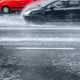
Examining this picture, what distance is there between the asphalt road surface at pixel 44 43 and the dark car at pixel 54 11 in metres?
0.34

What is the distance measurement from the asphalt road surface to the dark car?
1.11 feet

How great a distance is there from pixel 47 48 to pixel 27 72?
8.95 ft

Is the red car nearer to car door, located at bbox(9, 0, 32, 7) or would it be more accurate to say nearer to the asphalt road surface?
car door, located at bbox(9, 0, 32, 7)

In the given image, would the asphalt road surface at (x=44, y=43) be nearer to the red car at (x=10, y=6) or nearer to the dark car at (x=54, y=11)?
the dark car at (x=54, y=11)

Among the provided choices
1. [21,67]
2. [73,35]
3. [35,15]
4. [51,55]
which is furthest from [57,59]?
[35,15]

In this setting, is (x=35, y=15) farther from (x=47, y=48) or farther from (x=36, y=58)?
(x=36, y=58)

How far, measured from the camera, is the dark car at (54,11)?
14.6 m

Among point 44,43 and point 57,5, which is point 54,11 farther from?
point 44,43

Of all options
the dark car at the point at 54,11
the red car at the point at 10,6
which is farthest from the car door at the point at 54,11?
the red car at the point at 10,6

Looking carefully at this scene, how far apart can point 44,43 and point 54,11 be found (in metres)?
3.92

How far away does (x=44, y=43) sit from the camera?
10.9 m

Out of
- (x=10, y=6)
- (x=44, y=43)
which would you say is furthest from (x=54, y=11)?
(x=10, y=6)

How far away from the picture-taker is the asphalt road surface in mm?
8377

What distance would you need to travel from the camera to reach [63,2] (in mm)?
14695
